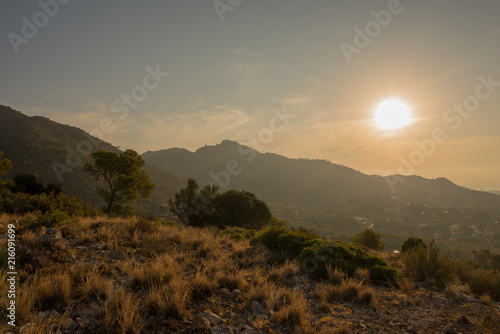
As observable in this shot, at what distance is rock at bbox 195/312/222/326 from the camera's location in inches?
158

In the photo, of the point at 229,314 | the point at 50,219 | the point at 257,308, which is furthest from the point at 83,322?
the point at 50,219

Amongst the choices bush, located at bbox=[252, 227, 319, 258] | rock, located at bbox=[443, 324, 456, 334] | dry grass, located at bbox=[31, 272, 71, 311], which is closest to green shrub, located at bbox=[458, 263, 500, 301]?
rock, located at bbox=[443, 324, 456, 334]

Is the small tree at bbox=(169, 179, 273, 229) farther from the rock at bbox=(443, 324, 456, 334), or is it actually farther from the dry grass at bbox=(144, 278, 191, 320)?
the rock at bbox=(443, 324, 456, 334)

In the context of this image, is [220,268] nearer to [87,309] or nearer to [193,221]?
[87,309]

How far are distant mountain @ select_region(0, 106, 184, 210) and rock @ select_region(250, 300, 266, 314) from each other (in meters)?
56.5

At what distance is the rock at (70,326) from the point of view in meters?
3.48

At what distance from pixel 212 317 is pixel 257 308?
104 cm

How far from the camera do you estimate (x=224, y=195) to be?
3469cm

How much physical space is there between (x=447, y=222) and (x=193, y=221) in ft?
569

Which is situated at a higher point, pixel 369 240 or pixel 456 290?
pixel 456 290

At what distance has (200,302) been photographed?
15.7 feet

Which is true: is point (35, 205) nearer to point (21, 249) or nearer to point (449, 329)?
point (21, 249)

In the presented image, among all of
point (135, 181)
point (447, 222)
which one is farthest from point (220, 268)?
point (447, 222)

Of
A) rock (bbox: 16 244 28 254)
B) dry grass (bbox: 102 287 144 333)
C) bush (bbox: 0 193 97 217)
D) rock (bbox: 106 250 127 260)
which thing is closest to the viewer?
dry grass (bbox: 102 287 144 333)
